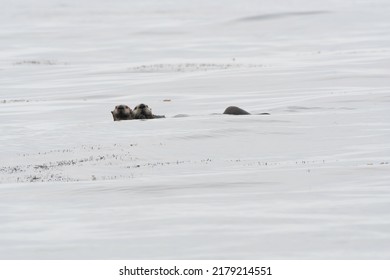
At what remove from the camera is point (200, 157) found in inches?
680

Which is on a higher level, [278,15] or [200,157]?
[278,15]

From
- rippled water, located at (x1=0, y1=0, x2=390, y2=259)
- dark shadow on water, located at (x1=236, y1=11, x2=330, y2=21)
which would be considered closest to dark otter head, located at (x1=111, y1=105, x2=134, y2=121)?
rippled water, located at (x1=0, y1=0, x2=390, y2=259)

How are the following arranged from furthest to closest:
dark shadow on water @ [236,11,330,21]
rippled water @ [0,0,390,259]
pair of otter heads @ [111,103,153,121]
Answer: dark shadow on water @ [236,11,330,21]
pair of otter heads @ [111,103,153,121]
rippled water @ [0,0,390,259]

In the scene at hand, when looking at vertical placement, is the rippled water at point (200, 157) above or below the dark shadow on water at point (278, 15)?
below

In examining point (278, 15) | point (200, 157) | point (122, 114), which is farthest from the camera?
point (278, 15)

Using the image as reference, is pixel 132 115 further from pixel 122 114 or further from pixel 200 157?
pixel 200 157

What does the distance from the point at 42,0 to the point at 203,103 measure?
2438 inches

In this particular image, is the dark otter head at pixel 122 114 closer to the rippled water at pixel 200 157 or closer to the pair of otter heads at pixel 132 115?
the pair of otter heads at pixel 132 115

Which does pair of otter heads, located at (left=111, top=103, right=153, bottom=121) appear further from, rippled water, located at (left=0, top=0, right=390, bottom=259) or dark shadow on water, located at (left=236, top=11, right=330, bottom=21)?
dark shadow on water, located at (left=236, top=11, right=330, bottom=21)

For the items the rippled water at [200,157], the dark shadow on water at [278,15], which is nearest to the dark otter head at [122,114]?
the rippled water at [200,157]

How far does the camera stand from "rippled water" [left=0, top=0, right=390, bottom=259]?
1165 centimetres

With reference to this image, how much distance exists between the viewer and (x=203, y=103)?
26281 mm

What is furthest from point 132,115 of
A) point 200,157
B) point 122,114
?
point 200,157

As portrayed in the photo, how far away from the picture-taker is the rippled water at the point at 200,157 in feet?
38.2
